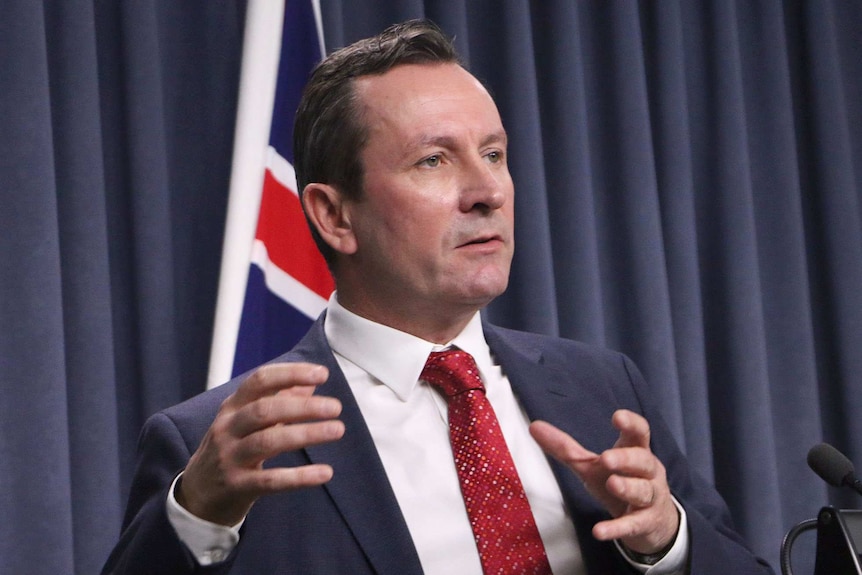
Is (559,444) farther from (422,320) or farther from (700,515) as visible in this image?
(422,320)

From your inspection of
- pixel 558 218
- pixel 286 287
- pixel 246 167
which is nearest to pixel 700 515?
pixel 286 287

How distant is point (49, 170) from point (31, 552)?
791mm

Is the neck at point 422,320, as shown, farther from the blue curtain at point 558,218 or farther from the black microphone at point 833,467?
the blue curtain at point 558,218

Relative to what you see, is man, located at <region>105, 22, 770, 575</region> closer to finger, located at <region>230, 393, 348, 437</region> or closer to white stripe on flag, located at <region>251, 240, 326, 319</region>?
finger, located at <region>230, 393, 348, 437</region>

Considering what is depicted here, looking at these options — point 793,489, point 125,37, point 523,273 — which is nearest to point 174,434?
point 125,37

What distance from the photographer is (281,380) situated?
1.15m

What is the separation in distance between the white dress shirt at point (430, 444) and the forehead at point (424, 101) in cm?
33

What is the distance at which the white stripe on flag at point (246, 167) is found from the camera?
2.21 metres

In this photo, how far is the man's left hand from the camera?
4.03 feet

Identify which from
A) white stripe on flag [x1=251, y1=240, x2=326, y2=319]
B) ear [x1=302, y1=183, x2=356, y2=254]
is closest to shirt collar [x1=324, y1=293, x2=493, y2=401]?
ear [x1=302, y1=183, x2=356, y2=254]

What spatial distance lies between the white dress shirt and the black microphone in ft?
0.90

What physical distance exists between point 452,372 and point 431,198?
28cm

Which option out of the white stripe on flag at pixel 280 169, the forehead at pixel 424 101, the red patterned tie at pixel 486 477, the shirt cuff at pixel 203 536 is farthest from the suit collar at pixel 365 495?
the white stripe on flag at pixel 280 169

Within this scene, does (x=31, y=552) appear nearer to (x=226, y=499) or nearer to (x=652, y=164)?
(x=226, y=499)
